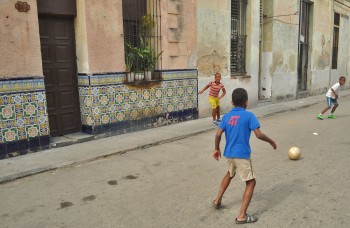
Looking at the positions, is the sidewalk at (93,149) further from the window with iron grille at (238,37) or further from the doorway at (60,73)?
the window with iron grille at (238,37)

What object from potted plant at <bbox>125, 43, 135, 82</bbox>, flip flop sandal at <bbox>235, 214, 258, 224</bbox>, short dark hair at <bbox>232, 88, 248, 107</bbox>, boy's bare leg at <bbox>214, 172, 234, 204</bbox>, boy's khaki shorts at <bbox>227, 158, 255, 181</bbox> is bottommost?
flip flop sandal at <bbox>235, 214, 258, 224</bbox>

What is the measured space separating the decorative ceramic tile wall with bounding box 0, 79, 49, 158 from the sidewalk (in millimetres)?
252

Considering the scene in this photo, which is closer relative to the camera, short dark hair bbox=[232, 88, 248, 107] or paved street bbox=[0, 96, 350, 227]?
short dark hair bbox=[232, 88, 248, 107]

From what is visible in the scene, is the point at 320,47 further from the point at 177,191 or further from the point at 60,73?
the point at 177,191

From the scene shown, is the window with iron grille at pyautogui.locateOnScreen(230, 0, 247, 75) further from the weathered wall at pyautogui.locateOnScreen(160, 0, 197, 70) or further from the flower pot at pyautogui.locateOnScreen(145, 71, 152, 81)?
the flower pot at pyautogui.locateOnScreen(145, 71, 152, 81)

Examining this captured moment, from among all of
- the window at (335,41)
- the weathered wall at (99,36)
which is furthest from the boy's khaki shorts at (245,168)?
the window at (335,41)

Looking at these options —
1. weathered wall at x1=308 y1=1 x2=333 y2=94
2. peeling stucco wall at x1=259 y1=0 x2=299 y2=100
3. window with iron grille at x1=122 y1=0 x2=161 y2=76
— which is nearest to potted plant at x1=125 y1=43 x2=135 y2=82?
window with iron grille at x1=122 y1=0 x2=161 y2=76

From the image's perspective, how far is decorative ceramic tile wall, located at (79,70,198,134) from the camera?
7.73m

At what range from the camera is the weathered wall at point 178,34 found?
9.27 meters

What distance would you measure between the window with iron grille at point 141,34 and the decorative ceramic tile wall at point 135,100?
529 mm

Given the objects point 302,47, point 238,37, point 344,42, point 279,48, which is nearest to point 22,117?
point 238,37

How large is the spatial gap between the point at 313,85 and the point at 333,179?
13978mm

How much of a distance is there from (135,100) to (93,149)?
212cm

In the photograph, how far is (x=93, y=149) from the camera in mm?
6934
